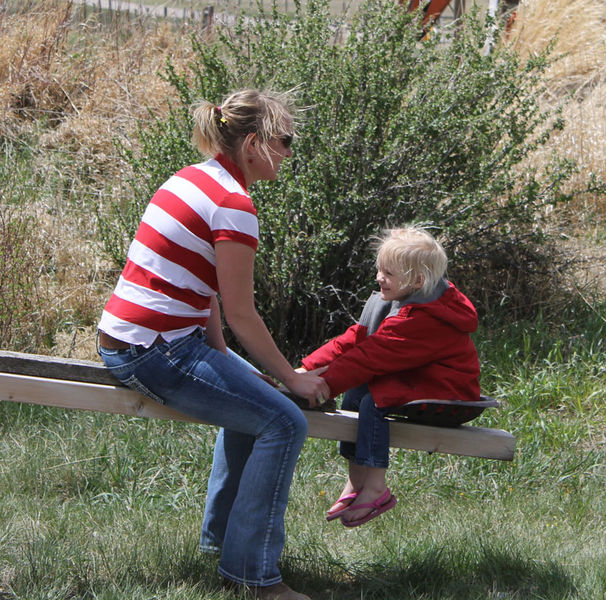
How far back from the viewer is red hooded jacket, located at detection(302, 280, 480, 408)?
3.10m

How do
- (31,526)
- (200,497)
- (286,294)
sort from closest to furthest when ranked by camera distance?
(31,526), (200,497), (286,294)

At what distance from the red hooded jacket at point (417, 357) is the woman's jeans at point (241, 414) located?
39 centimetres

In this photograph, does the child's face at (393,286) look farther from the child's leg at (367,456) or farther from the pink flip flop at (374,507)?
the pink flip flop at (374,507)

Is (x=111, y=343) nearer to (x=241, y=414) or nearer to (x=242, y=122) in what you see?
(x=241, y=414)

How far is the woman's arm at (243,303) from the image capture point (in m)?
2.60

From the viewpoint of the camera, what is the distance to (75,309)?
587 cm

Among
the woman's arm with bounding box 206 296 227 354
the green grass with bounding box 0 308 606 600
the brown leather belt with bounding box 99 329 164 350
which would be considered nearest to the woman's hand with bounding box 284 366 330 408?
the woman's arm with bounding box 206 296 227 354

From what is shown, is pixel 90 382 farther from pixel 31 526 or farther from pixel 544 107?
pixel 544 107

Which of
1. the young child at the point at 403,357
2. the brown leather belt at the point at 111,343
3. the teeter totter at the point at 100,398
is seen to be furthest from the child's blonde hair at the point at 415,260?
the brown leather belt at the point at 111,343

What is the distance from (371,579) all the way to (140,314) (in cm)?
144

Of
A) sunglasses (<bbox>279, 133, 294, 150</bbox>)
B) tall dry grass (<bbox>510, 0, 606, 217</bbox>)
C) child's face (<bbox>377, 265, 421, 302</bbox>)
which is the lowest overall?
child's face (<bbox>377, 265, 421, 302</bbox>)

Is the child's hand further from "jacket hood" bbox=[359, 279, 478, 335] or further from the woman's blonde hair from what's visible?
the woman's blonde hair

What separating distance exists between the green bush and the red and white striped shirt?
226 centimetres

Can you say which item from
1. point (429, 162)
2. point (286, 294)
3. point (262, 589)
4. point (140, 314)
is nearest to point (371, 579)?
point (262, 589)
